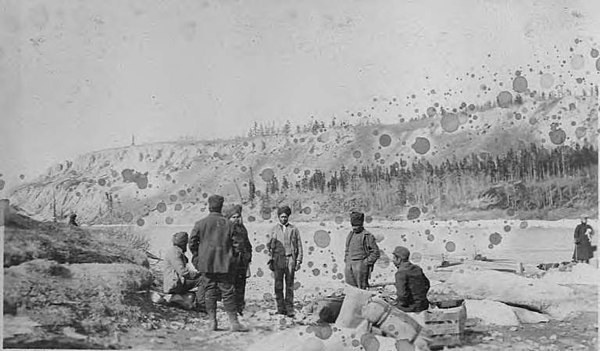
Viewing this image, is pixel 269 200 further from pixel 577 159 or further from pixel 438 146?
pixel 577 159

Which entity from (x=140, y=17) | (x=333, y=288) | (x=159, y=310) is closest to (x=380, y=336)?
(x=333, y=288)

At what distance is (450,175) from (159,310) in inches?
61.5

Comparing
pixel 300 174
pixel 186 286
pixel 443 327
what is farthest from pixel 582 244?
pixel 186 286

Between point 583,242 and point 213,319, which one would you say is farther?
point 213,319

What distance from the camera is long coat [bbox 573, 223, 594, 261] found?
4.29 m

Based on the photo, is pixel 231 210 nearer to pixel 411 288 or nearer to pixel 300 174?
pixel 300 174

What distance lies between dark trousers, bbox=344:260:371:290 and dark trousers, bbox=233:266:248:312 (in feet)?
1.64

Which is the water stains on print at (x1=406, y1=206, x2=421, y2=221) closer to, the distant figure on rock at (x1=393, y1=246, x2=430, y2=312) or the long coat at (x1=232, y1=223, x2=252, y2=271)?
the distant figure on rock at (x1=393, y1=246, x2=430, y2=312)

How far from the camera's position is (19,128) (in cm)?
467

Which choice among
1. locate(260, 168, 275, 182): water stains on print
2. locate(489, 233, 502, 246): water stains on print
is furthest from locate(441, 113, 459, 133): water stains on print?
locate(260, 168, 275, 182): water stains on print

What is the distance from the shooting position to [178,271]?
4.53 m

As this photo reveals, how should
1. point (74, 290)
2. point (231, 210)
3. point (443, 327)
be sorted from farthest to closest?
point (74, 290) → point (231, 210) → point (443, 327)

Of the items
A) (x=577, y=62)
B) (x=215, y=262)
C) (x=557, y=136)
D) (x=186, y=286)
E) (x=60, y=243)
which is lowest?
(x=186, y=286)

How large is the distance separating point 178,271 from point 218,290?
22 cm
